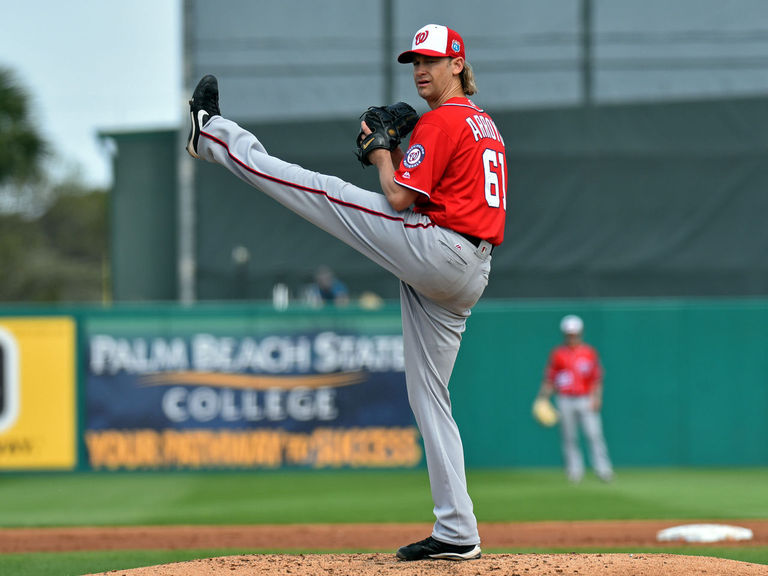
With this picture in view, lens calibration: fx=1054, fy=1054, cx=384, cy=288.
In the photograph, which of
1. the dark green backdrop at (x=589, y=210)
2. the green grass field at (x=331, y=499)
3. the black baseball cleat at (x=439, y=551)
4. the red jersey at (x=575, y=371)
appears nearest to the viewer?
the black baseball cleat at (x=439, y=551)

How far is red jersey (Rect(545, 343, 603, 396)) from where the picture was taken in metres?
11.7

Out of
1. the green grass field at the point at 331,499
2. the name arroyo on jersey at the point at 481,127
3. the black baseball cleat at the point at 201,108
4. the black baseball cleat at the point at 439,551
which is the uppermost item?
the black baseball cleat at the point at 201,108

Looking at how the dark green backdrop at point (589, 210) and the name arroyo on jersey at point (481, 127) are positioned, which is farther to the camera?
the dark green backdrop at point (589, 210)

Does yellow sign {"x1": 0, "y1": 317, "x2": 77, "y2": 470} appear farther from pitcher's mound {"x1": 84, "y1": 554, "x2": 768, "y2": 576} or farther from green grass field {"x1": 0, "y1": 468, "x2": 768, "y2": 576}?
pitcher's mound {"x1": 84, "y1": 554, "x2": 768, "y2": 576}

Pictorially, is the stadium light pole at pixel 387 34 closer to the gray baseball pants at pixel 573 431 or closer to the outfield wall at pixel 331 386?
the outfield wall at pixel 331 386

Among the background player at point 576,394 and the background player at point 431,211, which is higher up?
the background player at point 431,211

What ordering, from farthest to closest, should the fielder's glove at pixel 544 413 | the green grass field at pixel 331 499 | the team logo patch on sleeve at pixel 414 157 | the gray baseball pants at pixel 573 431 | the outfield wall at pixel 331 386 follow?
the outfield wall at pixel 331 386, the fielder's glove at pixel 544 413, the gray baseball pants at pixel 573 431, the green grass field at pixel 331 499, the team logo patch on sleeve at pixel 414 157

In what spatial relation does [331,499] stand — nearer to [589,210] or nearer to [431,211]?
[431,211]

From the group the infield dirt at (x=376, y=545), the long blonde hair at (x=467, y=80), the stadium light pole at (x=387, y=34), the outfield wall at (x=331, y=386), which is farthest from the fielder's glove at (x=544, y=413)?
the long blonde hair at (x=467, y=80)

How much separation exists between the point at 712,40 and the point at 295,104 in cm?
662

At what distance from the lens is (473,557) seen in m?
4.40

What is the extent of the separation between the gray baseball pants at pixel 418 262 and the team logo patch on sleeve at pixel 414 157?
0.19 m

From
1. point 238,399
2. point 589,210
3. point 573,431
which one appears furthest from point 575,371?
point 589,210

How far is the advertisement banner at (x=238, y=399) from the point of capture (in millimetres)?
12781
